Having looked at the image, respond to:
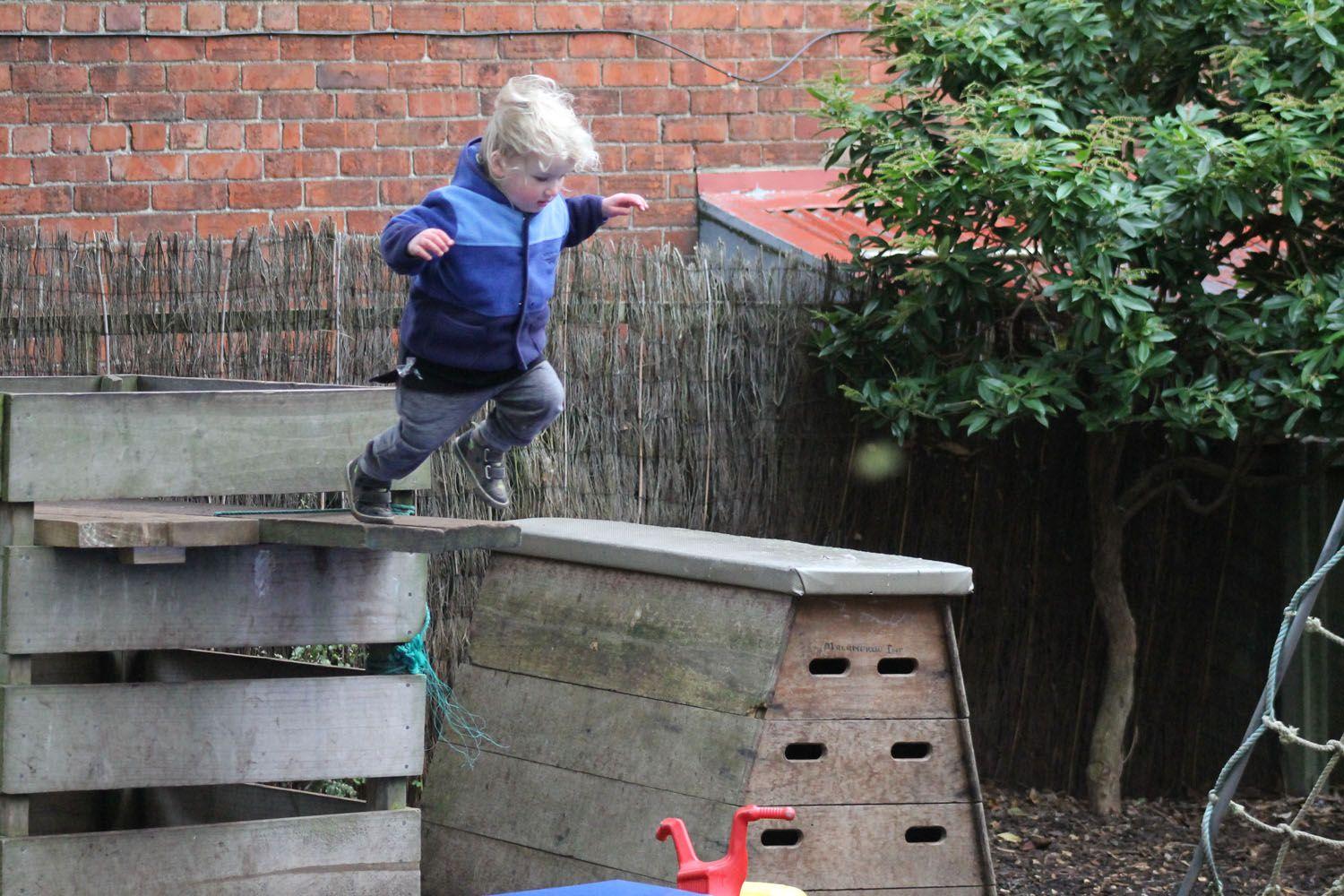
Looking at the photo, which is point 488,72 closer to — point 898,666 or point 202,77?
point 202,77

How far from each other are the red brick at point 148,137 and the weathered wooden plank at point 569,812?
3.14 meters

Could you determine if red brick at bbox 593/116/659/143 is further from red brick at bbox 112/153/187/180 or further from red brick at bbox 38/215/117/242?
red brick at bbox 38/215/117/242

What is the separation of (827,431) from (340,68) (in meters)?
2.66

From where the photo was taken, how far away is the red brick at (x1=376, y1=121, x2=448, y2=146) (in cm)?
682

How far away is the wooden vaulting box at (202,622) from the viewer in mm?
3352

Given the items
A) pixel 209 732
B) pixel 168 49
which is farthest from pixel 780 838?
pixel 168 49

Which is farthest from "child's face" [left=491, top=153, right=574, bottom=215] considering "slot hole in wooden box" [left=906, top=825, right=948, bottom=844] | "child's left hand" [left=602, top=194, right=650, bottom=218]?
"slot hole in wooden box" [left=906, top=825, right=948, bottom=844]

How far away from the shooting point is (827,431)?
6.04 metres

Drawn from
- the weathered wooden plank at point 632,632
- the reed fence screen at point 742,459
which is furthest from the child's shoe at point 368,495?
the reed fence screen at point 742,459

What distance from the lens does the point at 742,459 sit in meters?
5.92

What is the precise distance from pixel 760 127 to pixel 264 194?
223cm

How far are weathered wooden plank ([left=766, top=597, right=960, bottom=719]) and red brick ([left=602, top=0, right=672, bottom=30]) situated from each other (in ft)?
12.2

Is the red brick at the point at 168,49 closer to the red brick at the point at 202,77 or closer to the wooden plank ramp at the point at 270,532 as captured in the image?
the red brick at the point at 202,77

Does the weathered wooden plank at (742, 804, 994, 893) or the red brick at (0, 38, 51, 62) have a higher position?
the red brick at (0, 38, 51, 62)
